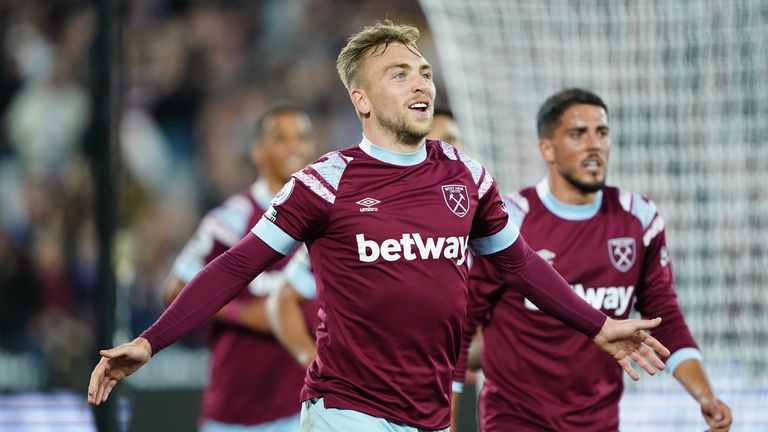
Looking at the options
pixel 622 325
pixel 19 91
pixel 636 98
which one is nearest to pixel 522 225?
pixel 622 325

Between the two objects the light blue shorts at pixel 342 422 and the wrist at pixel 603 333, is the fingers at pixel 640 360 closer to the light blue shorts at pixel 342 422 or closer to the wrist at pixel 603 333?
the wrist at pixel 603 333

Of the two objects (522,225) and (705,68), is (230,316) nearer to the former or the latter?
(522,225)

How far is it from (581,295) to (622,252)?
220mm

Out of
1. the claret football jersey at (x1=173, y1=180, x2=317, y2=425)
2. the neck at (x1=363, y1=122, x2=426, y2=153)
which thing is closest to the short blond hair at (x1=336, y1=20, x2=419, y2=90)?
the neck at (x1=363, y1=122, x2=426, y2=153)

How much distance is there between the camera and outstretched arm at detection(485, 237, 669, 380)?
12.5 ft

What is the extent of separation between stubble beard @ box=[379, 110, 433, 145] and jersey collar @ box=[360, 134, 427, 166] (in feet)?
0.14

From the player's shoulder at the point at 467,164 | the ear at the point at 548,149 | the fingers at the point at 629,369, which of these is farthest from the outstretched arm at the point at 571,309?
the ear at the point at 548,149

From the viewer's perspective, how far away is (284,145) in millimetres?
6156

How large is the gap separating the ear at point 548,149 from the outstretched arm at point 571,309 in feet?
2.95

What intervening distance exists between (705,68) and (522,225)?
7.52 feet

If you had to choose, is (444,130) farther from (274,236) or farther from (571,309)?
(274,236)

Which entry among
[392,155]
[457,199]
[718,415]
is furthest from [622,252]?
[392,155]

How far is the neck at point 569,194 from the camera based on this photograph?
466cm

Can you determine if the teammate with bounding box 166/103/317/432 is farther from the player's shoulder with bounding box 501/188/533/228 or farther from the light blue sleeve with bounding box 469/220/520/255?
the light blue sleeve with bounding box 469/220/520/255
